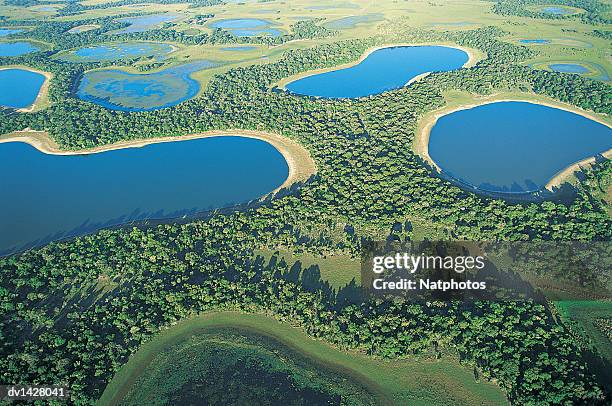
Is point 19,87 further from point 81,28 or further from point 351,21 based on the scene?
point 351,21

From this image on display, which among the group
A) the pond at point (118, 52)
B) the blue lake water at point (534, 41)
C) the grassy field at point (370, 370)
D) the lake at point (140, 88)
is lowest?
the grassy field at point (370, 370)

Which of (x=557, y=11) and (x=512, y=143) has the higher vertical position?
(x=557, y=11)

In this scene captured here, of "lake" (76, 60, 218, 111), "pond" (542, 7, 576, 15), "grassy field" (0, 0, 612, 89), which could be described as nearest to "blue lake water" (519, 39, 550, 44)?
"grassy field" (0, 0, 612, 89)

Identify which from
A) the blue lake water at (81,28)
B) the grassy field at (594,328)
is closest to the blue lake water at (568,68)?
the grassy field at (594,328)

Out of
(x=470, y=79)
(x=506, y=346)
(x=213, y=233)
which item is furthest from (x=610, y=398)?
(x=470, y=79)

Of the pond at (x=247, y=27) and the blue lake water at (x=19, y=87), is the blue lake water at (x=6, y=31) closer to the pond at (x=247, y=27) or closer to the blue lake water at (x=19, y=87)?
the blue lake water at (x=19, y=87)

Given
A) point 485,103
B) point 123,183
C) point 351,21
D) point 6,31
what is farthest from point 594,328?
point 6,31
